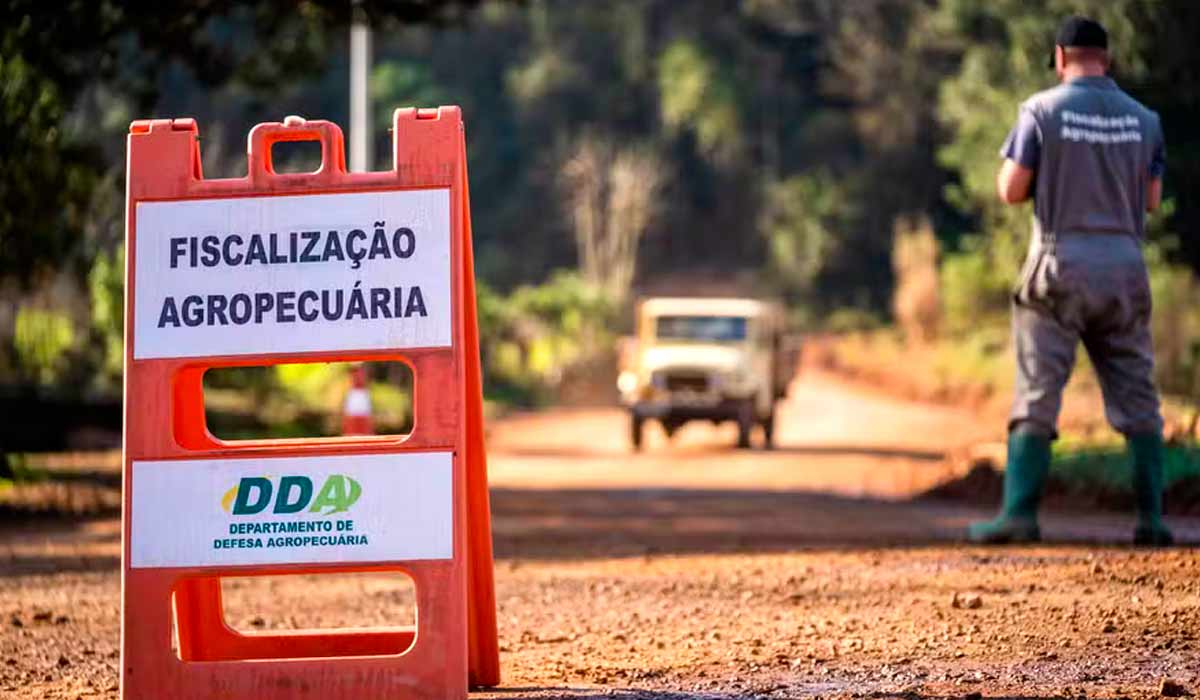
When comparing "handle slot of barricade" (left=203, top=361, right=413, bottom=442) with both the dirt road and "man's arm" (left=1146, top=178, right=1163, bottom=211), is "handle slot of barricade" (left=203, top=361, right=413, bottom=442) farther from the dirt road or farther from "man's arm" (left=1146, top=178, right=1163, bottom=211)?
"man's arm" (left=1146, top=178, right=1163, bottom=211)

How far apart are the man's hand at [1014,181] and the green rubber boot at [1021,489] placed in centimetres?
105

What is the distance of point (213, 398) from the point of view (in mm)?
29219

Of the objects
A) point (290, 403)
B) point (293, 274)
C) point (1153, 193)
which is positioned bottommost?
point (290, 403)

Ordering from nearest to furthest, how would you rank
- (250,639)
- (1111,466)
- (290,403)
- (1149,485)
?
(250,639)
(1149,485)
(1111,466)
(290,403)

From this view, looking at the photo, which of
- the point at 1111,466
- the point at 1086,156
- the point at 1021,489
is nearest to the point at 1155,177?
the point at 1086,156

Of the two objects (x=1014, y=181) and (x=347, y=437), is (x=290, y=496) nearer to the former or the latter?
(x=347, y=437)

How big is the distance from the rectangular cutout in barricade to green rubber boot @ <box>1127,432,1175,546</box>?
490 cm

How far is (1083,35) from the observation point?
10.1 m

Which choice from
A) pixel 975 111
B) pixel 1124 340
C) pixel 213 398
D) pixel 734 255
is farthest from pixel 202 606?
pixel 734 255

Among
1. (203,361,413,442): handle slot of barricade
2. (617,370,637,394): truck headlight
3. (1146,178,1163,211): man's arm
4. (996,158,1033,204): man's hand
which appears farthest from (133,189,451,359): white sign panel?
(617,370,637,394): truck headlight

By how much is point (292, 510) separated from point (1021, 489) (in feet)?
16.5

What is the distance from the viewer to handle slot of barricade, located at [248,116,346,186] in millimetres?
6203

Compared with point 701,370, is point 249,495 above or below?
above

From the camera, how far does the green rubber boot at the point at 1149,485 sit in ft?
33.4
